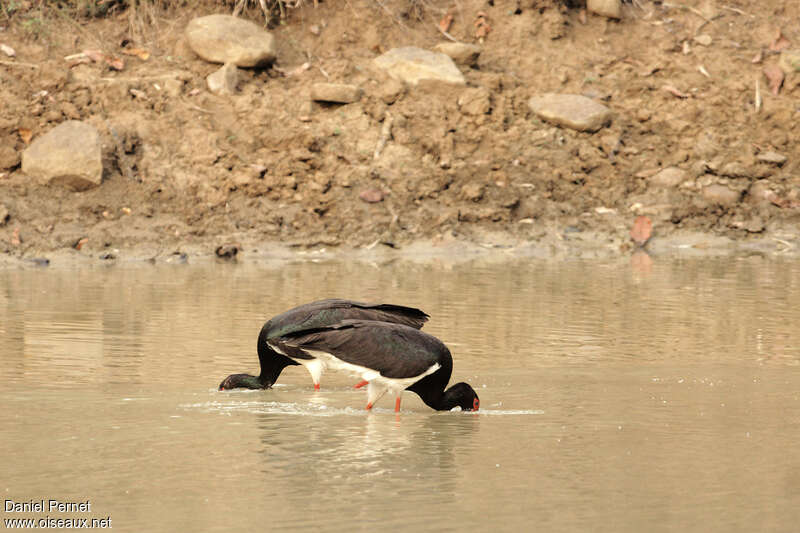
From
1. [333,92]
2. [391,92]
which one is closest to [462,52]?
[391,92]

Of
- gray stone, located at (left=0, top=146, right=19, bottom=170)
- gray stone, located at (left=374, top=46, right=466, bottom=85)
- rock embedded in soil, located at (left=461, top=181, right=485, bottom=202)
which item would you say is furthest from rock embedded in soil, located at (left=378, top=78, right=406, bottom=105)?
gray stone, located at (left=0, top=146, right=19, bottom=170)

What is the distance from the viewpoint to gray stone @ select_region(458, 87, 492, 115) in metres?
15.8

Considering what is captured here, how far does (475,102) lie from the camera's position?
15.9m

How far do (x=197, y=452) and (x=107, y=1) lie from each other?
40.4ft

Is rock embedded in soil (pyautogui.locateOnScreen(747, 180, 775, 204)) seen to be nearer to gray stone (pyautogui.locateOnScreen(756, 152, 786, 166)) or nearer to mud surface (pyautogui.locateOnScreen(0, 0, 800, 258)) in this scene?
mud surface (pyautogui.locateOnScreen(0, 0, 800, 258))

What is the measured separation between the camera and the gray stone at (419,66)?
52.7 ft

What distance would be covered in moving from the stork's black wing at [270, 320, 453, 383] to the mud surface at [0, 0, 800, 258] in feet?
24.3

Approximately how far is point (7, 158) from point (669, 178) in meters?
8.22

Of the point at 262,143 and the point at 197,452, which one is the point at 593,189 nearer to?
the point at 262,143

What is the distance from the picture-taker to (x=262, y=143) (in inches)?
600

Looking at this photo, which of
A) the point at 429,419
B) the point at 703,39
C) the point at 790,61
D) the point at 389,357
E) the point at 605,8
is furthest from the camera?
the point at 605,8

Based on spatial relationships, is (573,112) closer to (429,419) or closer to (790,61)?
(790,61)

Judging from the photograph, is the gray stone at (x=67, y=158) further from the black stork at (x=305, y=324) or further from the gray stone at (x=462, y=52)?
the black stork at (x=305, y=324)

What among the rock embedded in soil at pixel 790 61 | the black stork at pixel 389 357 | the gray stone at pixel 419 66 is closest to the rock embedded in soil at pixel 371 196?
the gray stone at pixel 419 66
